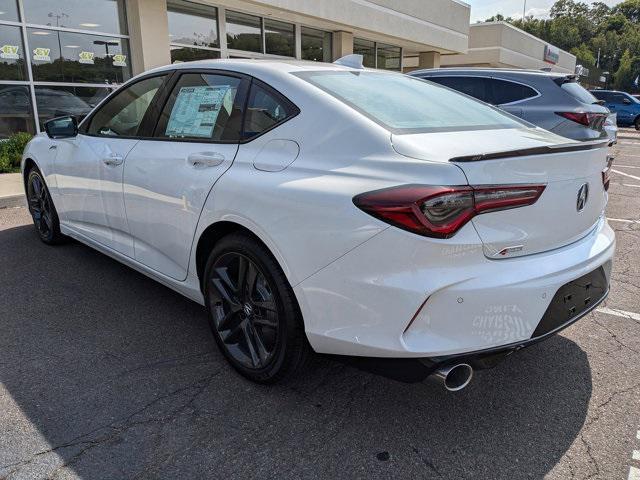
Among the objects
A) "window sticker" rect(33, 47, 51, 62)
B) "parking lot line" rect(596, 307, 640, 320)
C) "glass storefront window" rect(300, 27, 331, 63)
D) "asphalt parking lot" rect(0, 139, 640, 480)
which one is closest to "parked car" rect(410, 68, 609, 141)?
"parking lot line" rect(596, 307, 640, 320)

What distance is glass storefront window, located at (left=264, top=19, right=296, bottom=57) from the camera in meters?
14.8

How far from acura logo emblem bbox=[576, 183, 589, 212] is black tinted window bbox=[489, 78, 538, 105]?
4.84m

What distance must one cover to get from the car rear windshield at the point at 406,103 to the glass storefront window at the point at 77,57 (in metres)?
9.08

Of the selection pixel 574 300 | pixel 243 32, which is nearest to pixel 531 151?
pixel 574 300

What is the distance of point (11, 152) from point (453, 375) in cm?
934

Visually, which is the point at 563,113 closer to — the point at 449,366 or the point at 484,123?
the point at 484,123

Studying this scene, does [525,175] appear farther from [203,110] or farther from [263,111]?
[203,110]

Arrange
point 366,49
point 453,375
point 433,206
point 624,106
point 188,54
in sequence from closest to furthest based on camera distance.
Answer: point 433,206 → point 453,375 → point 188,54 → point 366,49 → point 624,106

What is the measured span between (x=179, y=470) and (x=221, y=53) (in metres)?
12.6

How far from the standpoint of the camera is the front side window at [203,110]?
2902 millimetres

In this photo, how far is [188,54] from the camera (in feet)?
41.0

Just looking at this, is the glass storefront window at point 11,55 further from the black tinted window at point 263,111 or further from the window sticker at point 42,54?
the black tinted window at point 263,111

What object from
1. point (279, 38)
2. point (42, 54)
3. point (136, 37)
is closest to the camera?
point (42, 54)

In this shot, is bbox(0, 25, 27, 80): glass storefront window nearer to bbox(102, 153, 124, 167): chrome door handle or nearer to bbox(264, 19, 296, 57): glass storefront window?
bbox(264, 19, 296, 57): glass storefront window
